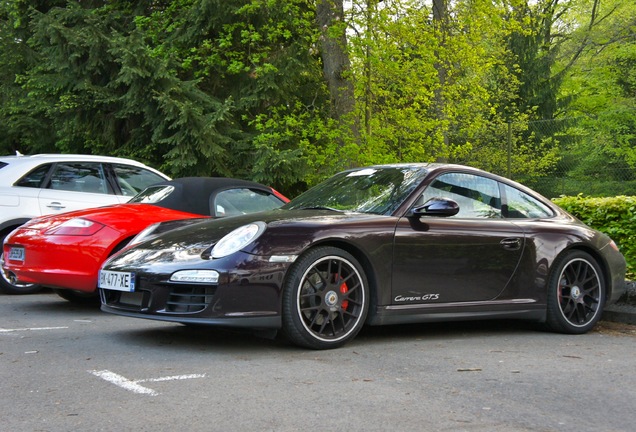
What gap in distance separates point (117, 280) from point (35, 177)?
464cm

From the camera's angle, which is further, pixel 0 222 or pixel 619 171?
pixel 619 171

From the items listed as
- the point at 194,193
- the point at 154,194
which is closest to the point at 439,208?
the point at 194,193

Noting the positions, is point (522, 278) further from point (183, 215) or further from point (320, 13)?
point (320, 13)

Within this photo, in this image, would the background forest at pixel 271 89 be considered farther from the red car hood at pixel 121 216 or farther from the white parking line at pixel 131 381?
the white parking line at pixel 131 381

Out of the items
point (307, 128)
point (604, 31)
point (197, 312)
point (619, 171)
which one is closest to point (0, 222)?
point (197, 312)

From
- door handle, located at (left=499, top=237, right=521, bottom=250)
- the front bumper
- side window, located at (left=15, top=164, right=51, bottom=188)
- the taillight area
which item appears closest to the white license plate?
the front bumper

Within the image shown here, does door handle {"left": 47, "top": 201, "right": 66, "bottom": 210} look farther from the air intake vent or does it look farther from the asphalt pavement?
the asphalt pavement

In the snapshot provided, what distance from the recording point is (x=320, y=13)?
663 inches

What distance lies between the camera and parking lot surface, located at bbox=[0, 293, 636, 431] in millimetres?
3984

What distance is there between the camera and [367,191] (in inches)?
265

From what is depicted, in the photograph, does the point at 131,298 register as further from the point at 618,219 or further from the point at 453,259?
the point at 618,219

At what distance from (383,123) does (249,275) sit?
446 inches

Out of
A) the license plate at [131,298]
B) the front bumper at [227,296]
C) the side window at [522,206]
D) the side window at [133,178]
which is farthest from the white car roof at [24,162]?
the side window at [522,206]

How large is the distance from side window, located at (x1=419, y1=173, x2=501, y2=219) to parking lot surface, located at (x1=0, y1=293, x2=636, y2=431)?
101cm
